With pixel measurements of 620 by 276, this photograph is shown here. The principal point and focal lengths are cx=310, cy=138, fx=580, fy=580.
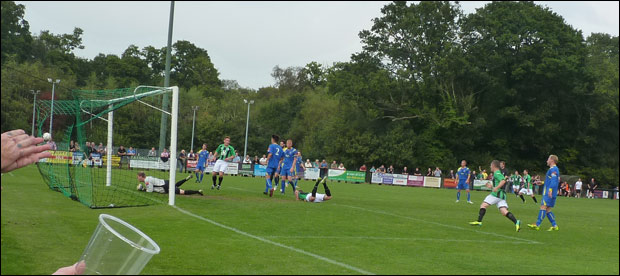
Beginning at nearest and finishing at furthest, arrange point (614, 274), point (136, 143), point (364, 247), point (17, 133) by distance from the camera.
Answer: point (17, 133)
point (614, 274)
point (364, 247)
point (136, 143)

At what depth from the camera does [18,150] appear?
218cm

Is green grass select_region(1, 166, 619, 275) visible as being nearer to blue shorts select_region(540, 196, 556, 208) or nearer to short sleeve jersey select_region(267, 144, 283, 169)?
blue shorts select_region(540, 196, 556, 208)

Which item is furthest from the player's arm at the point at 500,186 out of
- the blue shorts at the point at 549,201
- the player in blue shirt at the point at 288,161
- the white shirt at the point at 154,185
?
the white shirt at the point at 154,185

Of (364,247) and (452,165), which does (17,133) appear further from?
(452,165)

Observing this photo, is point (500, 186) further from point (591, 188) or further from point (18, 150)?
point (591, 188)

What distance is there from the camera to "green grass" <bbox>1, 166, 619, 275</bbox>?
7.89 meters

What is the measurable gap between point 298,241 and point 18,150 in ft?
27.4

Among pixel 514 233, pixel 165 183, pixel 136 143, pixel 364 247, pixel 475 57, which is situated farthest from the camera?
pixel 475 57

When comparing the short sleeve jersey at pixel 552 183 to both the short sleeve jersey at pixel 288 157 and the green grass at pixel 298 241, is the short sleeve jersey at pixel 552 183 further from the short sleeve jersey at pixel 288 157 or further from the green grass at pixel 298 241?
the short sleeve jersey at pixel 288 157

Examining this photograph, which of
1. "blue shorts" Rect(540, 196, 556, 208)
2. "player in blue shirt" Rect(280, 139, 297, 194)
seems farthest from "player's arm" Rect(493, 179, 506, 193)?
"player in blue shirt" Rect(280, 139, 297, 194)

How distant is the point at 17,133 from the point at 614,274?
9.07 meters

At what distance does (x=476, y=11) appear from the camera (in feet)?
195

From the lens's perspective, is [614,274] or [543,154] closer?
[614,274]

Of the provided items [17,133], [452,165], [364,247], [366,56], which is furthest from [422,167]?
[17,133]
